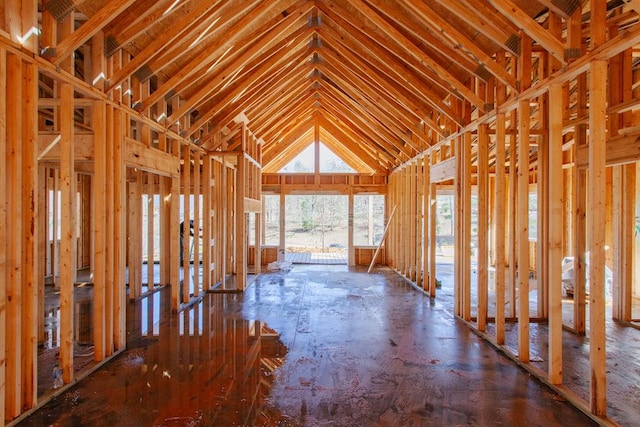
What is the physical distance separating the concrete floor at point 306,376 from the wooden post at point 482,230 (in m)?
0.38

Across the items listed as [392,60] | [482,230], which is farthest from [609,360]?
[392,60]

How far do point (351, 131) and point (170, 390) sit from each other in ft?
29.5

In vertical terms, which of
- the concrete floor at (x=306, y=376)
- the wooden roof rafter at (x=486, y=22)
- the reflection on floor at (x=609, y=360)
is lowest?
the reflection on floor at (x=609, y=360)

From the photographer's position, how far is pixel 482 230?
521 cm

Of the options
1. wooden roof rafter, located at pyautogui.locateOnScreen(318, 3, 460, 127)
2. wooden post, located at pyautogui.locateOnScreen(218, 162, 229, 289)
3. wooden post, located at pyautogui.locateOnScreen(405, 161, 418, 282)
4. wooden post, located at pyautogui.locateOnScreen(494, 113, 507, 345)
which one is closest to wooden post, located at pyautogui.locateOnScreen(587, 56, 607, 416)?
wooden post, located at pyautogui.locateOnScreen(494, 113, 507, 345)

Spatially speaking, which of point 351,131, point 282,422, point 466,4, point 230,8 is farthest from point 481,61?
point 351,131

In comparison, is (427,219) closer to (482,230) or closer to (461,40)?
(482,230)

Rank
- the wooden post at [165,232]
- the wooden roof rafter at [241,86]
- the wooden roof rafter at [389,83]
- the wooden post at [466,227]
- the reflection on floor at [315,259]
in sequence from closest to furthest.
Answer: the wooden post at [466,227] < the wooden roof rafter at [389,83] < the wooden roof rafter at [241,86] < the wooden post at [165,232] < the reflection on floor at [315,259]

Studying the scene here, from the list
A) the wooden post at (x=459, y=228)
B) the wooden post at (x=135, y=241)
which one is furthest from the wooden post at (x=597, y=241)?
the wooden post at (x=135, y=241)

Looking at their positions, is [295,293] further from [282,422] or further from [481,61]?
[481,61]

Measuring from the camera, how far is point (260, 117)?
8711 mm

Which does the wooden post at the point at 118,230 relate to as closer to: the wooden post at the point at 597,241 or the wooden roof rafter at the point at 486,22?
the wooden roof rafter at the point at 486,22

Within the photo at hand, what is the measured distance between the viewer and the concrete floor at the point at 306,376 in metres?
2.95

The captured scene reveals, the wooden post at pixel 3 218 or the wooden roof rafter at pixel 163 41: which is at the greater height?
the wooden roof rafter at pixel 163 41
